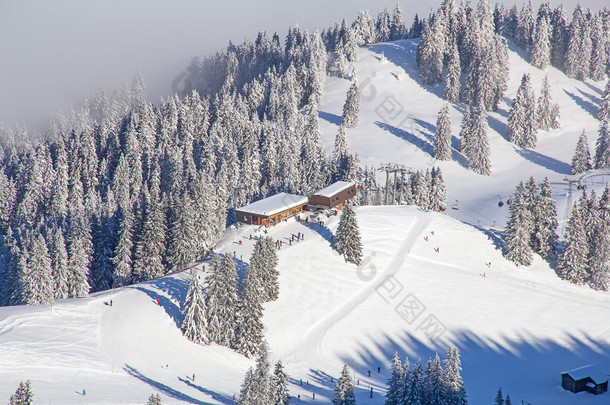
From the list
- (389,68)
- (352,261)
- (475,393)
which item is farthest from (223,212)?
(389,68)

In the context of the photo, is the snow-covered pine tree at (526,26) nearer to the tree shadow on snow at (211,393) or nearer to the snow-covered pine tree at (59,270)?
the snow-covered pine tree at (59,270)

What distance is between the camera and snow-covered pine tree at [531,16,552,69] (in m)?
142

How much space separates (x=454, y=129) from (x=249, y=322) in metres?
84.0

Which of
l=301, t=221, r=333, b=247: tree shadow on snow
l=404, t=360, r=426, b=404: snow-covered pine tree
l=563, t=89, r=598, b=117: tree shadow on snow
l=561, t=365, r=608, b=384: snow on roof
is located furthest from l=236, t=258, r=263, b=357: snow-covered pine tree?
l=563, t=89, r=598, b=117: tree shadow on snow

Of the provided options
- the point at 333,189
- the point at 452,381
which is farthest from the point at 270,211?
the point at 452,381

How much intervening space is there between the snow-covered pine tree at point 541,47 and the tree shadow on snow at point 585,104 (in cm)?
1116

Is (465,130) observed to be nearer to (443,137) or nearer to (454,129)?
(443,137)

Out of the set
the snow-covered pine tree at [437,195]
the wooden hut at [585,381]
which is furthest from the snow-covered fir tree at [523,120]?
the wooden hut at [585,381]

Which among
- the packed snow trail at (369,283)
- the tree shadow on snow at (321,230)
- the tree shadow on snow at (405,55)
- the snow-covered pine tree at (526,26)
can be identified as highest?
the snow-covered pine tree at (526,26)

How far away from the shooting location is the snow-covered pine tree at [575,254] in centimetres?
7431

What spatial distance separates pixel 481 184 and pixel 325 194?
41424mm

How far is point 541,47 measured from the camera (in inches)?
5630

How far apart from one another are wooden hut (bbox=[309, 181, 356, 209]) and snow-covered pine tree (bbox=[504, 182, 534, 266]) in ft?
78.0

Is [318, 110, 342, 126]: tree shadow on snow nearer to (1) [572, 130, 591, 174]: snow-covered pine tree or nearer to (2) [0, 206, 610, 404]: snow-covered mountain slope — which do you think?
(2) [0, 206, 610, 404]: snow-covered mountain slope
